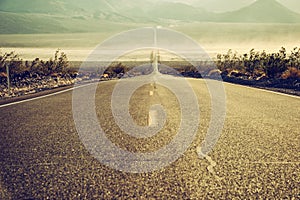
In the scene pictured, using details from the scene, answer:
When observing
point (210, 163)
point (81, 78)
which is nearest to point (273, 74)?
point (81, 78)

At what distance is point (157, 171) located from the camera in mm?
3709

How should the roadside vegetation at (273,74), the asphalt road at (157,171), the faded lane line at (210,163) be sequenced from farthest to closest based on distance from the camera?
the roadside vegetation at (273,74) < the faded lane line at (210,163) < the asphalt road at (157,171)

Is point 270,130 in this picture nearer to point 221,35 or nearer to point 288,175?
point 288,175

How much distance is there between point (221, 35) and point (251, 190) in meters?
109

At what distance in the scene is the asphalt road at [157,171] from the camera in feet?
10.6

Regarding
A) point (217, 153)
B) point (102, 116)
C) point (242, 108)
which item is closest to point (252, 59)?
point (242, 108)

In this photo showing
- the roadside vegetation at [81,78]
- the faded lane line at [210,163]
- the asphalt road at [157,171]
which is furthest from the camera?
the roadside vegetation at [81,78]

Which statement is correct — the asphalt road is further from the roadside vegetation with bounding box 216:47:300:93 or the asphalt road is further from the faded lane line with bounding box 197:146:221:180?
the roadside vegetation with bounding box 216:47:300:93

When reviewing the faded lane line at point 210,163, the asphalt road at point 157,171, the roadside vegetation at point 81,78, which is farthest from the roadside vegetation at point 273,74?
the faded lane line at point 210,163

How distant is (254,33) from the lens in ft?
364

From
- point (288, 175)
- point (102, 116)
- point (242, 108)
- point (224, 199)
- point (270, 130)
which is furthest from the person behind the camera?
point (242, 108)

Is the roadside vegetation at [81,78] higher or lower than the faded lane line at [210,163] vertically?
lower

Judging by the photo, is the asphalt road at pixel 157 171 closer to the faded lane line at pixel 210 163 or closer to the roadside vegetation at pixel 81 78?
the faded lane line at pixel 210 163

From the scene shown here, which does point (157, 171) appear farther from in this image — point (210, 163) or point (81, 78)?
point (81, 78)
